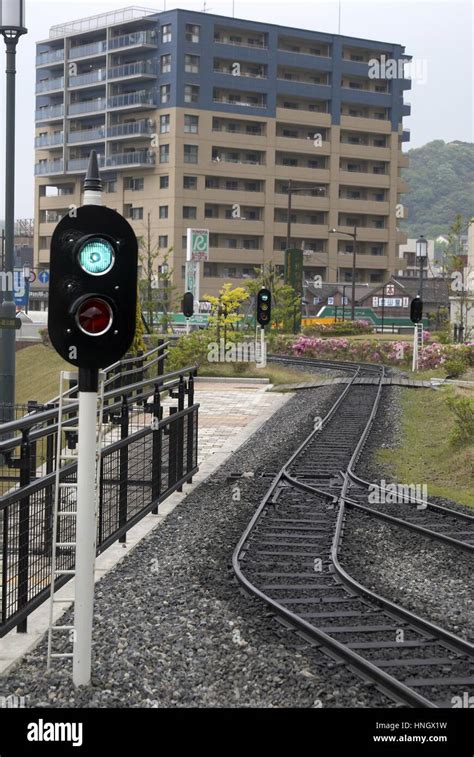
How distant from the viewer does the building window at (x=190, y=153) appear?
9231 centimetres

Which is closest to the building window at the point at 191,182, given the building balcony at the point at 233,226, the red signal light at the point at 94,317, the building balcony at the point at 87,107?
the building balcony at the point at 233,226

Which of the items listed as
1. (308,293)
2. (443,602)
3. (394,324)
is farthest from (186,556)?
(308,293)

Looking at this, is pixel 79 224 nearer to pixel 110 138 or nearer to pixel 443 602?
pixel 443 602

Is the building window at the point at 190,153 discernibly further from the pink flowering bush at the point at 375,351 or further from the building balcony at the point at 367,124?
the pink flowering bush at the point at 375,351

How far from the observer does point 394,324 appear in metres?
74.0

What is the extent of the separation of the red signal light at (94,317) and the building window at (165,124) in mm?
88988

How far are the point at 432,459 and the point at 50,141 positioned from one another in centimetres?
8965

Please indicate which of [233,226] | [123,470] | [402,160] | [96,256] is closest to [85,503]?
[96,256]

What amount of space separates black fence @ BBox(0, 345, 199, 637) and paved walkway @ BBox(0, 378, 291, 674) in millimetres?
134

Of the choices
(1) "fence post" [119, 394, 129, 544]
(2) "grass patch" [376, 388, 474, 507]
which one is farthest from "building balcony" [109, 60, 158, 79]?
(1) "fence post" [119, 394, 129, 544]

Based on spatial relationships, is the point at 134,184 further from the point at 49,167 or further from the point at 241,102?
the point at 241,102

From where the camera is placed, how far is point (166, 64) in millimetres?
93125

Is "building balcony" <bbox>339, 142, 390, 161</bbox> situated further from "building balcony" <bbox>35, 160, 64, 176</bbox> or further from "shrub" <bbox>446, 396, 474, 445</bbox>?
"shrub" <bbox>446, 396, 474, 445</bbox>
